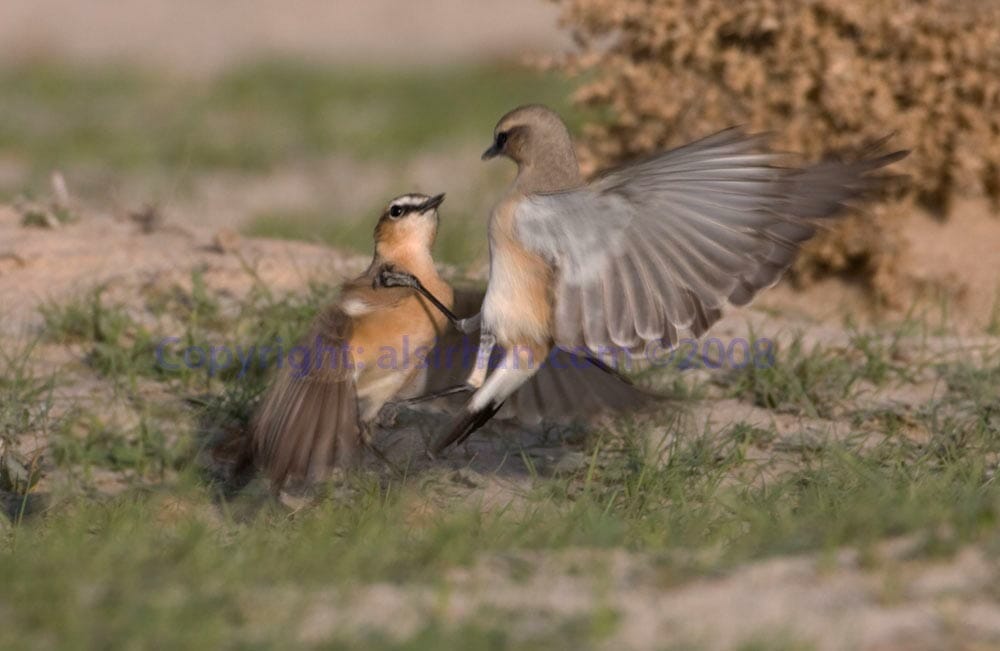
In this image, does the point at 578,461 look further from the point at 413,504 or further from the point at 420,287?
the point at 420,287

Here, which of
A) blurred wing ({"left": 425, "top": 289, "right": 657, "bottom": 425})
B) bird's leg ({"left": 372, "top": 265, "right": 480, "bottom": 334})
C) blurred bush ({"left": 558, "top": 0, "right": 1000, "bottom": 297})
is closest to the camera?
bird's leg ({"left": 372, "top": 265, "right": 480, "bottom": 334})

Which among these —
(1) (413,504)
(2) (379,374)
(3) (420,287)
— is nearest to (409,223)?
(3) (420,287)

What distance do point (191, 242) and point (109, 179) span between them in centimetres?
274

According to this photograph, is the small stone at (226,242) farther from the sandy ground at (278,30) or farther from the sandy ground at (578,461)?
the sandy ground at (278,30)

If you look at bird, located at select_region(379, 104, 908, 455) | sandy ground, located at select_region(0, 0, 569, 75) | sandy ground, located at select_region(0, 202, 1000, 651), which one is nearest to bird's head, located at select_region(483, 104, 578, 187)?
bird, located at select_region(379, 104, 908, 455)

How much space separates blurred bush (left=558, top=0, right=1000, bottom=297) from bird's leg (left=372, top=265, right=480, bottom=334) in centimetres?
259

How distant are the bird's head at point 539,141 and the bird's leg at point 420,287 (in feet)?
1.79

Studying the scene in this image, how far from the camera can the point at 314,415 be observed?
505 cm

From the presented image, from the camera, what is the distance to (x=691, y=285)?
182 inches

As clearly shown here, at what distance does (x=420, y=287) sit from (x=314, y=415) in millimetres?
546

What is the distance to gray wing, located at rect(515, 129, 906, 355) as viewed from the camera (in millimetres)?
4500

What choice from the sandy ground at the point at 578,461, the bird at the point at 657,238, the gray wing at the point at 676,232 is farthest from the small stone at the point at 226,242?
the gray wing at the point at 676,232

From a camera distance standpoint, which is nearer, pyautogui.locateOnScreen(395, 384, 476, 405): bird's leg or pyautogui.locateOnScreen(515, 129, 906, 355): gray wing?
pyautogui.locateOnScreen(515, 129, 906, 355): gray wing

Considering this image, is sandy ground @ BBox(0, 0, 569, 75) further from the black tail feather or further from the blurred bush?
the black tail feather
